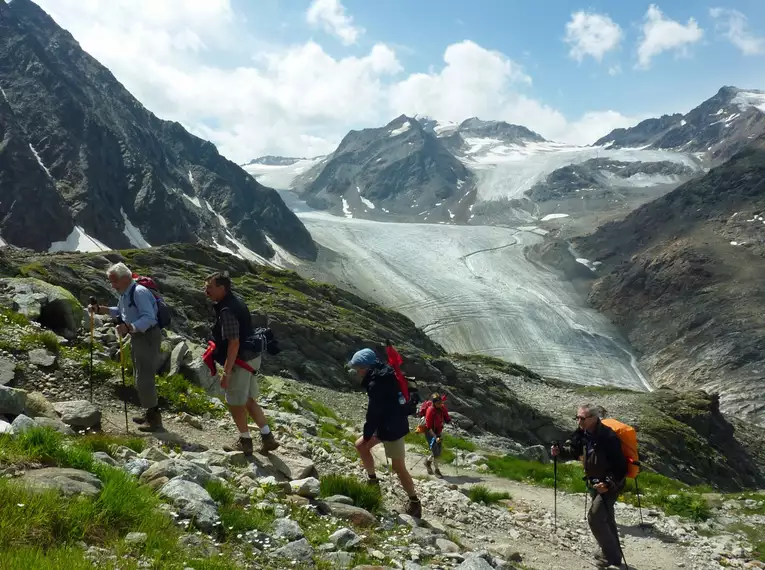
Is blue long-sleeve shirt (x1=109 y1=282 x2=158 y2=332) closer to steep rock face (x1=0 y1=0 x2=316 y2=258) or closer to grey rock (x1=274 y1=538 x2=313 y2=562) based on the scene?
grey rock (x1=274 y1=538 x2=313 y2=562)

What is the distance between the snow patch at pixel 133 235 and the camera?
107625 mm

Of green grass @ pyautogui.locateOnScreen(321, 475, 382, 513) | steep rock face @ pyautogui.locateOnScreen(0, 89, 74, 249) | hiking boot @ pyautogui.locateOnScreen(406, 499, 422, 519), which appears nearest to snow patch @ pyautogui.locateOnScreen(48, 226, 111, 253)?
steep rock face @ pyautogui.locateOnScreen(0, 89, 74, 249)

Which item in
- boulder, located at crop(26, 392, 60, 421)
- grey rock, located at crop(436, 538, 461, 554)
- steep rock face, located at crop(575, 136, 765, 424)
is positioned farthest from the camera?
steep rock face, located at crop(575, 136, 765, 424)

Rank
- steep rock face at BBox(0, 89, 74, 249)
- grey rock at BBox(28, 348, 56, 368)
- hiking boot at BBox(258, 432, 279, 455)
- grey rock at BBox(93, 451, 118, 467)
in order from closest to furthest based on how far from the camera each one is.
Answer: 1. grey rock at BBox(93, 451, 118, 467)
2. hiking boot at BBox(258, 432, 279, 455)
3. grey rock at BBox(28, 348, 56, 368)
4. steep rock face at BBox(0, 89, 74, 249)

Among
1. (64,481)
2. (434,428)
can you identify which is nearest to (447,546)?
(64,481)

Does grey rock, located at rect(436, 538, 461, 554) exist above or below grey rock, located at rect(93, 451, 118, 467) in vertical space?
below

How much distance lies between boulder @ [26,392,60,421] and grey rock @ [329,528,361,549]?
456 cm

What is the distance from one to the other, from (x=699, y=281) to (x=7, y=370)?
5162 inches

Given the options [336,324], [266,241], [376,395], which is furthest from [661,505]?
[266,241]

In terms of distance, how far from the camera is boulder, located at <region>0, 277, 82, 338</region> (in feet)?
41.3

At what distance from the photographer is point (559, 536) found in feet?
32.1

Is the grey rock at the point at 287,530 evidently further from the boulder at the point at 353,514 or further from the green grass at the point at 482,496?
the green grass at the point at 482,496

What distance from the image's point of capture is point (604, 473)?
26.9ft

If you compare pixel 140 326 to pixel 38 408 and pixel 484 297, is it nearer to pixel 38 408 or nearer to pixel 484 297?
pixel 38 408
